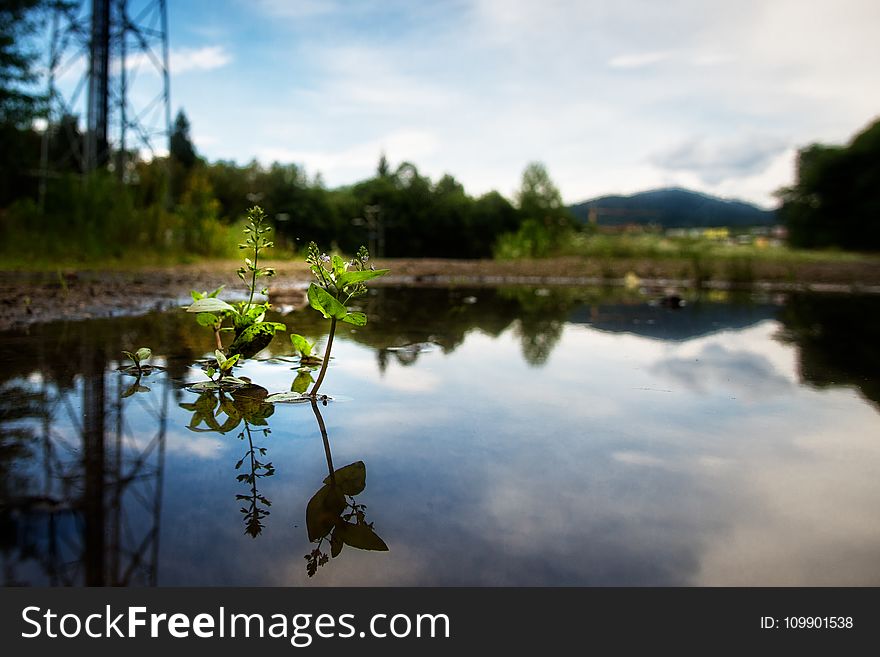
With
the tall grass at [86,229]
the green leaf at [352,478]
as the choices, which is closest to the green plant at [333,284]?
the green leaf at [352,478]

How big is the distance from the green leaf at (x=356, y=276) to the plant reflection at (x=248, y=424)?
0.53m

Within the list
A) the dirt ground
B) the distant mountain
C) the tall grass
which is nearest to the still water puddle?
the dirt ground

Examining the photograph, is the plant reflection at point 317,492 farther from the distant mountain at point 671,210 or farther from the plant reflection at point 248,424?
the distant mountain at point 671,210

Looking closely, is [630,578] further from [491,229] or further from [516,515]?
[491,229]

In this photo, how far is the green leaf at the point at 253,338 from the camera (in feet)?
8.24

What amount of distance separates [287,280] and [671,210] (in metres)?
43.6

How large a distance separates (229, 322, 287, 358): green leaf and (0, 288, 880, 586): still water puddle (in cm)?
15

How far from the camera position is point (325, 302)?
228 cm

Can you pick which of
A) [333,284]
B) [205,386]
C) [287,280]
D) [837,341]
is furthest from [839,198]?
[205,386]

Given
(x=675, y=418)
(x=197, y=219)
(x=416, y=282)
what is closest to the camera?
(x=675, y=418)

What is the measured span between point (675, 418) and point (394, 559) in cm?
139

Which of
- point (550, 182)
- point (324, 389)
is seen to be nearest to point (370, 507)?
point (324, 389)

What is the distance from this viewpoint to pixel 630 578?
1078 millimetres

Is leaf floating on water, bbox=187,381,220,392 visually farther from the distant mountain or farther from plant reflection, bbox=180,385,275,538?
the distant mountain
